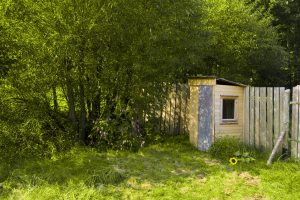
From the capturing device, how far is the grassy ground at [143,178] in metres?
6.14

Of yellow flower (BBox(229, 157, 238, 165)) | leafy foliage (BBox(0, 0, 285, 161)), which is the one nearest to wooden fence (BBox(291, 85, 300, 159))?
yellow flower (BBox(229, 157, 238, 165))

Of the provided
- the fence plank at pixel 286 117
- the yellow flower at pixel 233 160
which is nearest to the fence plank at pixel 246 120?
the fence plank at pixel 286 117

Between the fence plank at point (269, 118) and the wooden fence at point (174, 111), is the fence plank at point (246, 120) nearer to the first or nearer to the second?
the fence plank at point (269, 118)

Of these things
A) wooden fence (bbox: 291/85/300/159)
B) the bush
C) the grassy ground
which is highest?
wooden fence (bbox: 291/85/300/159)

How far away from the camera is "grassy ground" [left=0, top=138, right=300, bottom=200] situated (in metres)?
6.14

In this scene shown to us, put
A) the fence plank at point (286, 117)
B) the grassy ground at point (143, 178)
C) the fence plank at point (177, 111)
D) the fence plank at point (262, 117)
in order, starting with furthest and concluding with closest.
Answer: the fence plank at point (177, 111) → the fence plank at point (262, 117) → the fence plank at point (286, 117) → the grassy ground at point (143, 178)

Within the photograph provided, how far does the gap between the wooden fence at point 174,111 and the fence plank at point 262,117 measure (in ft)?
6.94

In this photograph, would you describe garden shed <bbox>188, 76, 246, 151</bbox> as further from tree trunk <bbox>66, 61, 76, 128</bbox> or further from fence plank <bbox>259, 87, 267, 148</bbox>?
tree trunk <bbox>66, 61, 76, 128</bbox>

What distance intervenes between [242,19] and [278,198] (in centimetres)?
813

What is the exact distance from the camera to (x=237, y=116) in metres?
9.45

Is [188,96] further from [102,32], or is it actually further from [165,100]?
[102,32]

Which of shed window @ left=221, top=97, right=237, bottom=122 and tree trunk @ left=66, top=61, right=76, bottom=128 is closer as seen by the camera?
tree trunk @ left=66, top=61, right=76, bottom=128

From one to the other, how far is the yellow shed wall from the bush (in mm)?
286

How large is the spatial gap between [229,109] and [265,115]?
0.98m
